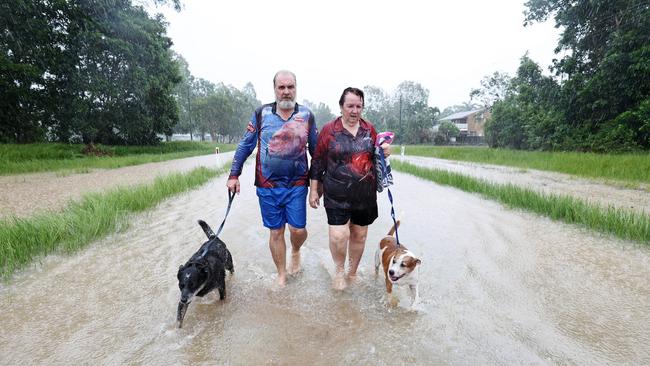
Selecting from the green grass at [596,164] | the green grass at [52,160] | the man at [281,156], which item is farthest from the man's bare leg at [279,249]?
the green grass at [52,160]

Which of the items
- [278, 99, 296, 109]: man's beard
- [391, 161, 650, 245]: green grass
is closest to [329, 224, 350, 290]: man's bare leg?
[278, 99, 296, 109]: man's beard

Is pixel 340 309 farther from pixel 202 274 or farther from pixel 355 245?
pixel 202 274

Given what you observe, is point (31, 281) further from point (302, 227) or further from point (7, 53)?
point (7, 53)

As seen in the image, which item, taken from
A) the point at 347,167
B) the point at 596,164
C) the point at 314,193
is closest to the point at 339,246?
the point at 314,193

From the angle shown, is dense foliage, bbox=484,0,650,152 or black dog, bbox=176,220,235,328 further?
dense foliage, bbox=484,0,650,152

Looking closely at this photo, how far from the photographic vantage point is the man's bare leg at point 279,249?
3.62m

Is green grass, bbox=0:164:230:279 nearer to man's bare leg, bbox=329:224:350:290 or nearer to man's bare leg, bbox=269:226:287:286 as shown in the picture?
man's bare leg, bbox=269:226:287:286

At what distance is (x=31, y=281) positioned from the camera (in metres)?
3.66

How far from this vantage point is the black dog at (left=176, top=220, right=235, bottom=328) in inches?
110

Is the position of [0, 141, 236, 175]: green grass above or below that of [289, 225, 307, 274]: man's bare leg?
above

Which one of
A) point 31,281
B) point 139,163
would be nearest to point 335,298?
point 31,281

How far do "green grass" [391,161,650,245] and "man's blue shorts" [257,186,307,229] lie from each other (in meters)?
4.74

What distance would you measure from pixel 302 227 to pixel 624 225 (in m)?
4.82

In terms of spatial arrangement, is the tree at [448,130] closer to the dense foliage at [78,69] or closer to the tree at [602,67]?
the tree at [602,67]
